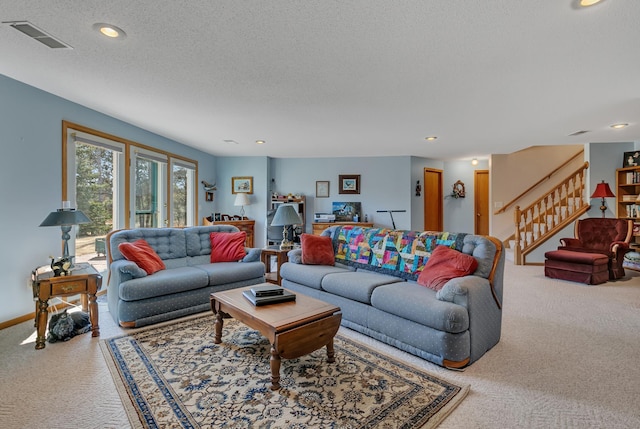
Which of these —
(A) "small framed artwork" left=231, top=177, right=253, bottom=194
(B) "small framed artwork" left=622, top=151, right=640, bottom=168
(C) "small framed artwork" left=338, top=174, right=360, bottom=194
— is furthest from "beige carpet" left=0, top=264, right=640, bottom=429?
(C) "small framed artwork" left=338, top=174, right=360, bottom=194

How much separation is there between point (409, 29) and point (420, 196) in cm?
556

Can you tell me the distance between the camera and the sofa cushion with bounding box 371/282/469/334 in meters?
2.13

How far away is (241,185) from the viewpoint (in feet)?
22.9

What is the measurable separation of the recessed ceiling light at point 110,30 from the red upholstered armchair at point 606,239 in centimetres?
652

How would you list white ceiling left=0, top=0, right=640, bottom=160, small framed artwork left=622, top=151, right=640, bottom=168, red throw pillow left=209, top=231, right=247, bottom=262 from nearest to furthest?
white ceiling left=0, top=0, right=640, bottom=160
red throw pillow left=209, top=231, right=247, bottom=262
small framed artwork left=622, top=151, right=640, bottom=168

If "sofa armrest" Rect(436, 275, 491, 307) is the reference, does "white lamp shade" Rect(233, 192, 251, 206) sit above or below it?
above

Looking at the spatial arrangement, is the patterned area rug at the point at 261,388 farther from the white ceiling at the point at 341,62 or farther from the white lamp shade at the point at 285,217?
the white ceiling at the point at 341,62

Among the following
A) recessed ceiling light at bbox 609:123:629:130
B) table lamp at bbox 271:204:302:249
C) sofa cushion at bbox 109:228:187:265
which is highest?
recessed ceiling light at bbox 609:123:629:130

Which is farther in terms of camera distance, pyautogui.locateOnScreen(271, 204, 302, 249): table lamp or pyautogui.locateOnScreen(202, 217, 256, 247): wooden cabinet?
pyautogui.locateOnScreen(202, 217, 256, 247): wooden cabinet

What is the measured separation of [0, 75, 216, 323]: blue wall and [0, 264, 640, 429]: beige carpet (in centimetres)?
50

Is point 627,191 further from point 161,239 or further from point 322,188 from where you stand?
point 161,239

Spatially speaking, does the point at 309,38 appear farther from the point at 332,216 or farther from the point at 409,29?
the point at 332,216

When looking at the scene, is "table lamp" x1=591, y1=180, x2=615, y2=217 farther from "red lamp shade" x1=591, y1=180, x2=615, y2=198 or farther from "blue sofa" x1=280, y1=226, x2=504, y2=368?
"blue sofa" x1=280, y1=226, x2=504, y2=368

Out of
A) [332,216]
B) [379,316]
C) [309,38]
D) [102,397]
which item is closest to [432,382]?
[379,316]
